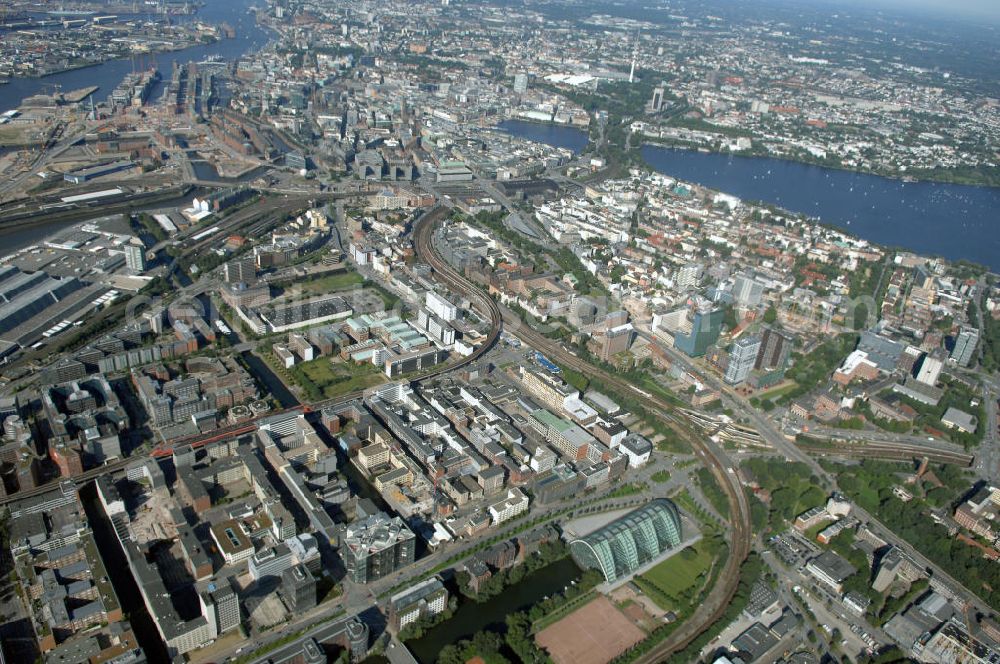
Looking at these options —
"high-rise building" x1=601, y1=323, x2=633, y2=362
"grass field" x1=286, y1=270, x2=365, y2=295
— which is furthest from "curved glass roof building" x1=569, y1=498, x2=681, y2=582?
"grass field" x1=286, y1=270, x2=365, y2=295

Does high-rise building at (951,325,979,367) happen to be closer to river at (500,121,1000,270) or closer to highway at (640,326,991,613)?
highway at (640,326,991,613)

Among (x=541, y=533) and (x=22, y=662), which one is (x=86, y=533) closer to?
(x=22, y=662)

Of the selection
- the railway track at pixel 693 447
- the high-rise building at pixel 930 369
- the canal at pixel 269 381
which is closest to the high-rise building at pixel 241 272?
the canal at pixel 269 381

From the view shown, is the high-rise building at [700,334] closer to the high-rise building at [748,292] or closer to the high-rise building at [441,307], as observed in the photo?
the high-rise building at [748,292]

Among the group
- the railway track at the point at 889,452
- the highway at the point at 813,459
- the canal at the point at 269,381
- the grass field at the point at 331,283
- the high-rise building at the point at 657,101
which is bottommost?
the railway track at the point at 889,452

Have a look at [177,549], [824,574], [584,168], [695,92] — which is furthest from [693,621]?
[695,92]

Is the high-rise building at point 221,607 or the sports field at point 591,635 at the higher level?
the high-rise building at point 221,607

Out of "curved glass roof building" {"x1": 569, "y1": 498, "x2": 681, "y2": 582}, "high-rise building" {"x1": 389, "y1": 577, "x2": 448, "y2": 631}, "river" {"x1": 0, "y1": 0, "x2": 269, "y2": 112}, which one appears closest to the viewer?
"high-rise building" {"x1": 389, "y1": 577, "x2": 448, "y2": 631}
